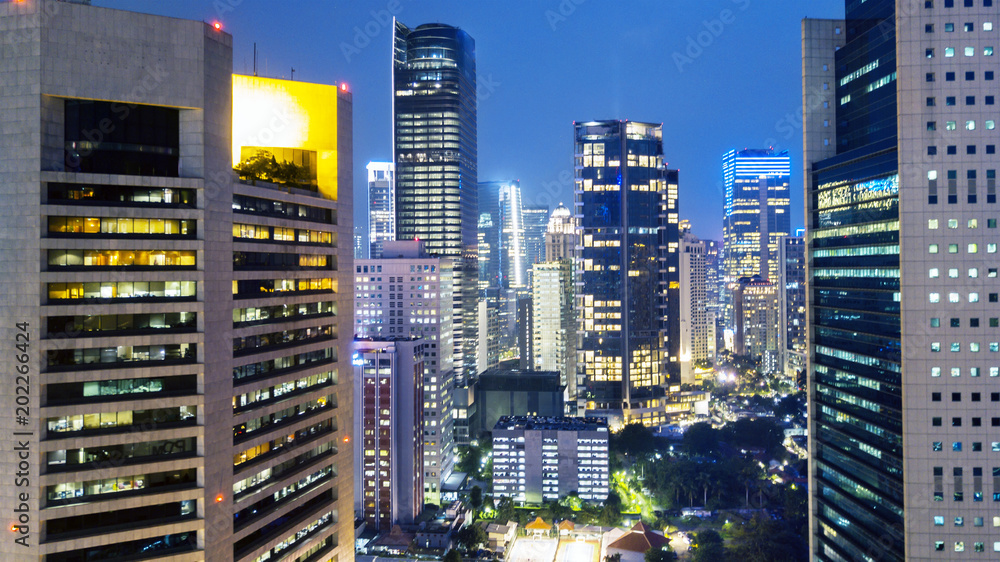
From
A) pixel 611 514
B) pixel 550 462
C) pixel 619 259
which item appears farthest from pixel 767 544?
pixel 619 259

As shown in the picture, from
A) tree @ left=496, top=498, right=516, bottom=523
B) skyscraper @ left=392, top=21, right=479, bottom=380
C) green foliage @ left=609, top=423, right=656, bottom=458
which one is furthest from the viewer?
skyscraper @ left=392, top=21, right=479, bottom=380

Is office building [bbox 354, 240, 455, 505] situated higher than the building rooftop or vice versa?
office building [bbox 354, 240, 455, 505]

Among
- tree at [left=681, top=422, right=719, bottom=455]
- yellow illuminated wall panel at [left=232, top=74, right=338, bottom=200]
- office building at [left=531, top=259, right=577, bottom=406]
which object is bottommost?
tree at [left=681, top=422, right=719, bottom=455]

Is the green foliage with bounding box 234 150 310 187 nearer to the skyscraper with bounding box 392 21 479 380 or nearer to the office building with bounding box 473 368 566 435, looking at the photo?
the office building with bounding box 473 368 566 435

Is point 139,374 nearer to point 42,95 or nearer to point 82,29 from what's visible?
point 42,95

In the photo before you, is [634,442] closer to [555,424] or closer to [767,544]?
[555,424]

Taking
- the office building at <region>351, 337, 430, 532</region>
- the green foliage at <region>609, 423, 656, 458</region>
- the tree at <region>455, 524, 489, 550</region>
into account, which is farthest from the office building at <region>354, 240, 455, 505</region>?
the green foliage at <region>609, 423, 656, 458</region>

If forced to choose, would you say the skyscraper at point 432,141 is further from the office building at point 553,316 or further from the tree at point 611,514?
the tree at point 611,514
